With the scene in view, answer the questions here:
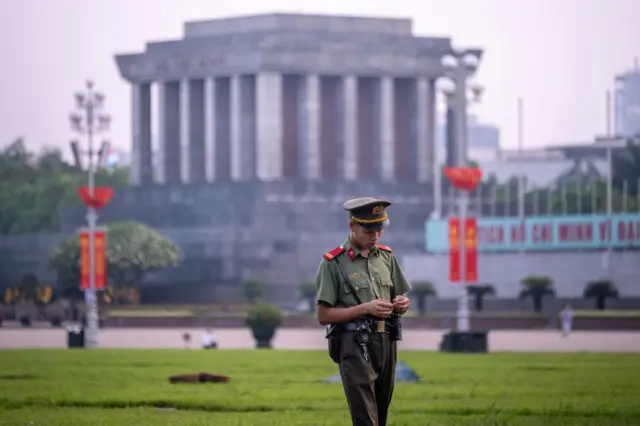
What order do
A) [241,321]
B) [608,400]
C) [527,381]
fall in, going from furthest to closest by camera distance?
[241,321]
[527,381]
[608,400]

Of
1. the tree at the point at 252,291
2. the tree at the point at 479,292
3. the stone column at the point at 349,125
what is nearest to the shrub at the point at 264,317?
the tree at the point at 479,292

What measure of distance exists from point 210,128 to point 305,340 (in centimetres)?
5656

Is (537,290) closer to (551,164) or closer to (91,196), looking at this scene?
(91,196)

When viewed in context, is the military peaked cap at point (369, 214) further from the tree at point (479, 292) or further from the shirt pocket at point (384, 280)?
the tree at point (479, 292)

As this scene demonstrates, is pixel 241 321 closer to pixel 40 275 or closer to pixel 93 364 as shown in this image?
pixel 40 275

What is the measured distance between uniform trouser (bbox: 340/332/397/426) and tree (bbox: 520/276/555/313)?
55542mm

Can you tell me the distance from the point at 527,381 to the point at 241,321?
1539 inches

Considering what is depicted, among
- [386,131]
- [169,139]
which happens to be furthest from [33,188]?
[386,131]

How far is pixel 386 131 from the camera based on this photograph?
10712 centimetres

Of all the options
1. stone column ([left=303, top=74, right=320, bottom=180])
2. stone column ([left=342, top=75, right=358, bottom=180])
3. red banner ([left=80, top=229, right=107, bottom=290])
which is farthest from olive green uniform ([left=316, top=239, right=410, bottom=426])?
stone column ([left=342, top=75, right=358, bottom=180])

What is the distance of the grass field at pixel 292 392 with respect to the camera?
20.4 m

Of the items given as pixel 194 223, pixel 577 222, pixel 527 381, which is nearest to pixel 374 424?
pixel 527 381

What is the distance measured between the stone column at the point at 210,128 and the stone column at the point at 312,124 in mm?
5344

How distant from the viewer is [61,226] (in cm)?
A: 9638
